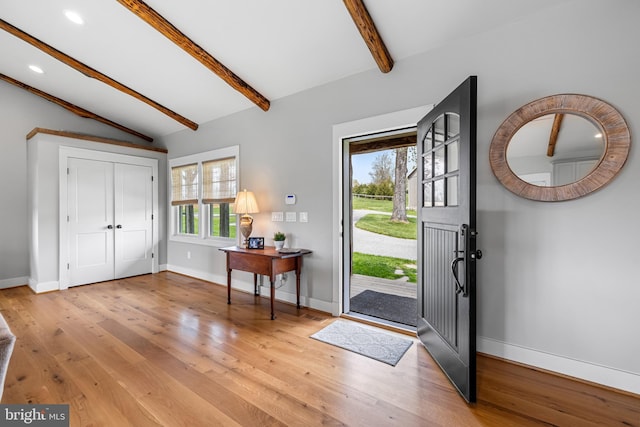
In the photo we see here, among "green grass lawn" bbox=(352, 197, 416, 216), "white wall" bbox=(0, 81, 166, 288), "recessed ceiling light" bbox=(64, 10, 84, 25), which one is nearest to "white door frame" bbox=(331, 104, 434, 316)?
"green grass lawn" bbox=(352, 197, 416, 216)

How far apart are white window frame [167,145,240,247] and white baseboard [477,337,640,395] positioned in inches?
132

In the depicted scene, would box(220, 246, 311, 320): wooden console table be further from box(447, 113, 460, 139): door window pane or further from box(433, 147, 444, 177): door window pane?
box(447, 113, 460, 139): door window pane

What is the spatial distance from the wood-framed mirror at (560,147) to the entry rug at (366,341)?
1.61 metres

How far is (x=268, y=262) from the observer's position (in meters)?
3.07

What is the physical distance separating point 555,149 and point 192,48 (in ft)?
11.3

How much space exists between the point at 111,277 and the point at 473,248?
5.42 metres

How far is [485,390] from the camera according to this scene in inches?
74.1

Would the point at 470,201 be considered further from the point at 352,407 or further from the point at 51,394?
the point at 51,394

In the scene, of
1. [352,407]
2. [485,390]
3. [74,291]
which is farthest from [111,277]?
[485,390]

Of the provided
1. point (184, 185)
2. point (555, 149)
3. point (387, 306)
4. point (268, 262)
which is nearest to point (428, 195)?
point (555, 149)

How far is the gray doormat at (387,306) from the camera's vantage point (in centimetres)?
311

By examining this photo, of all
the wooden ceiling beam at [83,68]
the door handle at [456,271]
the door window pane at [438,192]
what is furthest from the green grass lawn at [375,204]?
the wooden ceiling beam at [83,68]

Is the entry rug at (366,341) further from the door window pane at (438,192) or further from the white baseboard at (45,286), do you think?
the white baseboard at (45,286)

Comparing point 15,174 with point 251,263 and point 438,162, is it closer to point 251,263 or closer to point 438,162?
point 251,263
